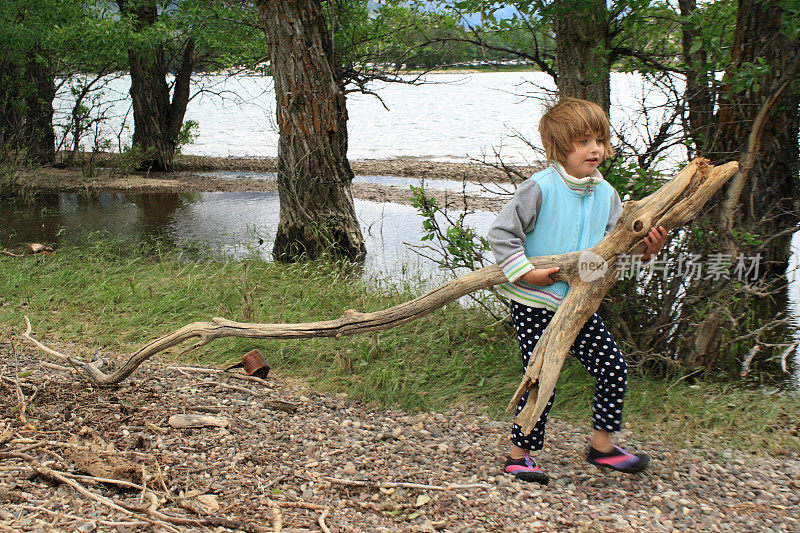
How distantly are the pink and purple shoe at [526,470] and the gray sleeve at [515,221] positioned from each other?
948 mm

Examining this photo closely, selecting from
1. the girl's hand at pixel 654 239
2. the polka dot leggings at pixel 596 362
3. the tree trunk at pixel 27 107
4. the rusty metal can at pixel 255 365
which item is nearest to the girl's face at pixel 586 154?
the girl's hand at pixel 654 239

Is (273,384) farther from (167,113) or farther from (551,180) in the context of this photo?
(167,113)

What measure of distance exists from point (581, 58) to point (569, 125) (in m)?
2.00

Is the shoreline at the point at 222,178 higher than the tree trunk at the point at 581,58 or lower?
lower

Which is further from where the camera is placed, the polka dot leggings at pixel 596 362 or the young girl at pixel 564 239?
the polka dot leggings at pixel 596 362

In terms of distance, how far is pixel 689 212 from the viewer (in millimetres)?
3389

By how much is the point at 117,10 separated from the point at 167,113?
227 cm

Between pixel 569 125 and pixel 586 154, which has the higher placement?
pixel 569 125

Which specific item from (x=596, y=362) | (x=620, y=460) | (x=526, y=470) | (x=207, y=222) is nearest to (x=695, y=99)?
(x=596, y=362)

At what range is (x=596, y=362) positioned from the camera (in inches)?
132

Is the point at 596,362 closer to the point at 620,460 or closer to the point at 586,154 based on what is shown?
the point at 620,460

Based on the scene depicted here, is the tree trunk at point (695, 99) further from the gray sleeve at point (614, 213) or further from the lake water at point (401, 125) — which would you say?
the lake water at point (401, 125)

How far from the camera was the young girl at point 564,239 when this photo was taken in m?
3.22

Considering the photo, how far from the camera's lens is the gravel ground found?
9.49 ft
